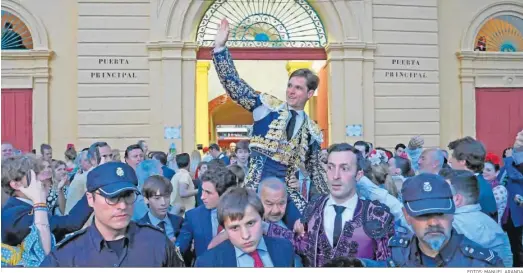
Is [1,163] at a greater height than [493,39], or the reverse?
[493,39]

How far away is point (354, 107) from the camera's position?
1520 centimetres

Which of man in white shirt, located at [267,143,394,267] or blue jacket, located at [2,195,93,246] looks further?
blue jacket, located at [2,195,93,246]

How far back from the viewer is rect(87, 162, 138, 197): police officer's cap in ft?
11.5

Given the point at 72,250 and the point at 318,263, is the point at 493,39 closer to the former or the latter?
the point at 318,263

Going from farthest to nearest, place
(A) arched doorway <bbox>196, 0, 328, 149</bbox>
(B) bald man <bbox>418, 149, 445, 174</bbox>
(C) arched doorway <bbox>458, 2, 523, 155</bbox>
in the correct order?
1. (C) arched doorway <bbox>458, 2, 523, 155</bbox>
2. (A) arched doorway <bbox>196, 0, 328, 149</bbox>
3. (B) bald man <bbox>418, 149, 445, 174</bbox>

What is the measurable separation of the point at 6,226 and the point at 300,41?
A: 1226cm

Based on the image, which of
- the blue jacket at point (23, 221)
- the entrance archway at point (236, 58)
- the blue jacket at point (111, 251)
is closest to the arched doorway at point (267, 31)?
the entrance archway at point (236, 58)

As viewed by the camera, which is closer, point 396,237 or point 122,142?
point 396,237

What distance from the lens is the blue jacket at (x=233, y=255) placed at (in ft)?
11.5

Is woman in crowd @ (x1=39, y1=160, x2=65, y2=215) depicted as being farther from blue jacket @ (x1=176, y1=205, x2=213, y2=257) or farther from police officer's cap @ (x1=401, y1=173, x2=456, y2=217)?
police officer's cap @ (x1=401, y1=173, x2=456, y2=217)

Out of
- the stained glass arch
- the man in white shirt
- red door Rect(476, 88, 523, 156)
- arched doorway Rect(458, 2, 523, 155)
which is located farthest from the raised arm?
red door Rect(476, 88, 523, 156)

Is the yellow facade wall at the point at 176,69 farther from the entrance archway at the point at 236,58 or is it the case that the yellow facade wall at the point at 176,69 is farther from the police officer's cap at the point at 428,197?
the police officer's cap at the point at 428,197

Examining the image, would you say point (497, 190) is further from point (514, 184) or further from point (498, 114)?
point (498, 114)
